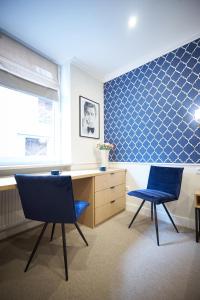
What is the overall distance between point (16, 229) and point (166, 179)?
2000 millimetres

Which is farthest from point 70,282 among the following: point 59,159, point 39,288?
point 59,159

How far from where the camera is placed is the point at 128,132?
9.02 ft

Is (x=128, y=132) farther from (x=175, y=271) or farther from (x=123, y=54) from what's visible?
(x=175, y=271)

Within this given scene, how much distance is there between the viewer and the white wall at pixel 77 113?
8.41ft

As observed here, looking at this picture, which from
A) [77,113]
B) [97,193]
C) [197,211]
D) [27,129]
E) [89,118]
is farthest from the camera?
[89,118]

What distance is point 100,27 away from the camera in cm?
191

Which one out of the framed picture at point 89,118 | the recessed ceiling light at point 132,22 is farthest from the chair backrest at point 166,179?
the recessed ceiling light at point 132,22

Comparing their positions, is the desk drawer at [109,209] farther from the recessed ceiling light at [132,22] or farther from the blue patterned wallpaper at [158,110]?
the recessed ceiling light at [132,22]

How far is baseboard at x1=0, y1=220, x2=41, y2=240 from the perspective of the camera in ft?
5.99

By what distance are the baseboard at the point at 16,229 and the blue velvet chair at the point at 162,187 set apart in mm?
1310

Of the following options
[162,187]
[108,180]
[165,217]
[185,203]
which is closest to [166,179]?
[162,187]

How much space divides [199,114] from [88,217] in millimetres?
1919

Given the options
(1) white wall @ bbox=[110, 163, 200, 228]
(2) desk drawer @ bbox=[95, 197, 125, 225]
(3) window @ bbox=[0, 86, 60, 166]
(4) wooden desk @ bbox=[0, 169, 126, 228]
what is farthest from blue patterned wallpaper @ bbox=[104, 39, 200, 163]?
(3) window @ bbox=[0, 86, 60, 166]

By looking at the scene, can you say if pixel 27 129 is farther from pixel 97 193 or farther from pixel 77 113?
pixel 97 193
